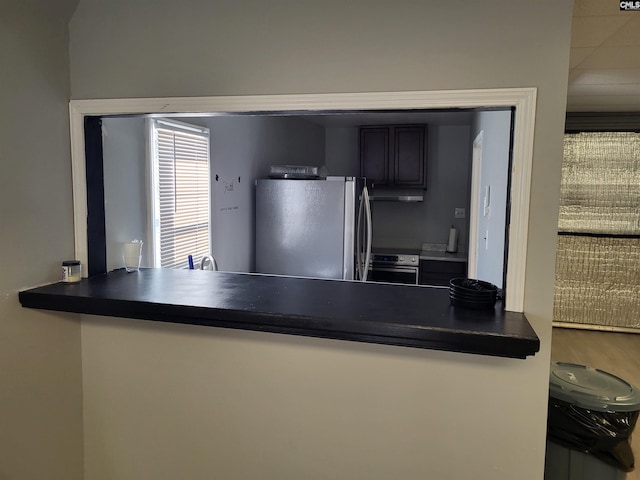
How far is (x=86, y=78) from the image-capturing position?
1.84 m

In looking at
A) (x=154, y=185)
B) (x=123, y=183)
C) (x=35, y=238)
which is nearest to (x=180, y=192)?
(x=154, y=185)

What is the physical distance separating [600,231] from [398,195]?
2079 millimetres

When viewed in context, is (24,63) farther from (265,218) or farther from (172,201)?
(265,218)

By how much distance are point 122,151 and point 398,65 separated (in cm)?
128

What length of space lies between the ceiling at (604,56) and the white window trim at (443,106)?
0.87 metres

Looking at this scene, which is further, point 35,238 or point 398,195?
point 398,195

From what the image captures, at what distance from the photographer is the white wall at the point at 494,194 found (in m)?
2.02

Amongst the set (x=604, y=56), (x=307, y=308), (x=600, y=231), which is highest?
(x=604, y=56)

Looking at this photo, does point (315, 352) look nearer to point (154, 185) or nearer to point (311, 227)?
point (154, 185)

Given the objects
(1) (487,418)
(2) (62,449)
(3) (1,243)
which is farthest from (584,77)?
→ (2) (62,449)

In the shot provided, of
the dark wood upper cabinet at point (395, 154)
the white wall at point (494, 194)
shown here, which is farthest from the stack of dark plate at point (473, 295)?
the dark wood upper cabinet at point (395, 154)

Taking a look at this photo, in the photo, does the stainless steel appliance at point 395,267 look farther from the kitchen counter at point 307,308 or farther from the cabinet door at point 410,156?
the kitchen counter at point 307,308

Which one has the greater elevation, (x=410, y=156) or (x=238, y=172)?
(x=410, y=156)

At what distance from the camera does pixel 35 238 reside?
5.68 feet
